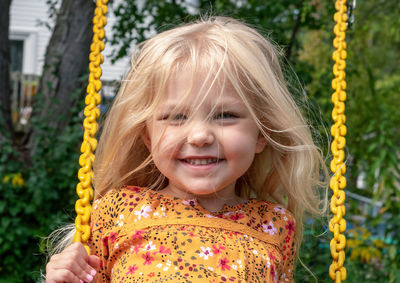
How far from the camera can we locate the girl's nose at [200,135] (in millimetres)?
1498

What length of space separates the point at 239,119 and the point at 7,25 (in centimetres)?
233

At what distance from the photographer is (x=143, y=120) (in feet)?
5.54

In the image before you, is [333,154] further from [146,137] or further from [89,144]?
[89,144]

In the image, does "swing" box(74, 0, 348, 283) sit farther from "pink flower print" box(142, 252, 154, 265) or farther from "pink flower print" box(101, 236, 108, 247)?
"pink flower print" box(142, 252, 154, 265)

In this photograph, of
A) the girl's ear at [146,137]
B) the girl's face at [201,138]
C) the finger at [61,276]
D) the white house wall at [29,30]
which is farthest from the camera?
the white house wall at [29,30]

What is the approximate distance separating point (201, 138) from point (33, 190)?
2.08m

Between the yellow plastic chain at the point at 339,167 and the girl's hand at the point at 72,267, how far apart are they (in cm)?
74

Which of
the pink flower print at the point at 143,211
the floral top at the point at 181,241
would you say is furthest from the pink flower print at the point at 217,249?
the pink flower print at the point at 143,211

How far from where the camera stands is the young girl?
153 cm

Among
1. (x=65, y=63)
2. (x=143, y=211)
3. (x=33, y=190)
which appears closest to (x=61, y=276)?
(x=143, y=211)

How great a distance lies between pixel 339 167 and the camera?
1.71 m

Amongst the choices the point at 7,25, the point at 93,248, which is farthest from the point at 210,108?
the point at 7,25

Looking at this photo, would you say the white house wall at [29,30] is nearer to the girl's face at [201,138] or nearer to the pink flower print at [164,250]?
the girl's face at [201,138]

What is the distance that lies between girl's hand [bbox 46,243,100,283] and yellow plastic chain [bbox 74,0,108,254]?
0.14ft
